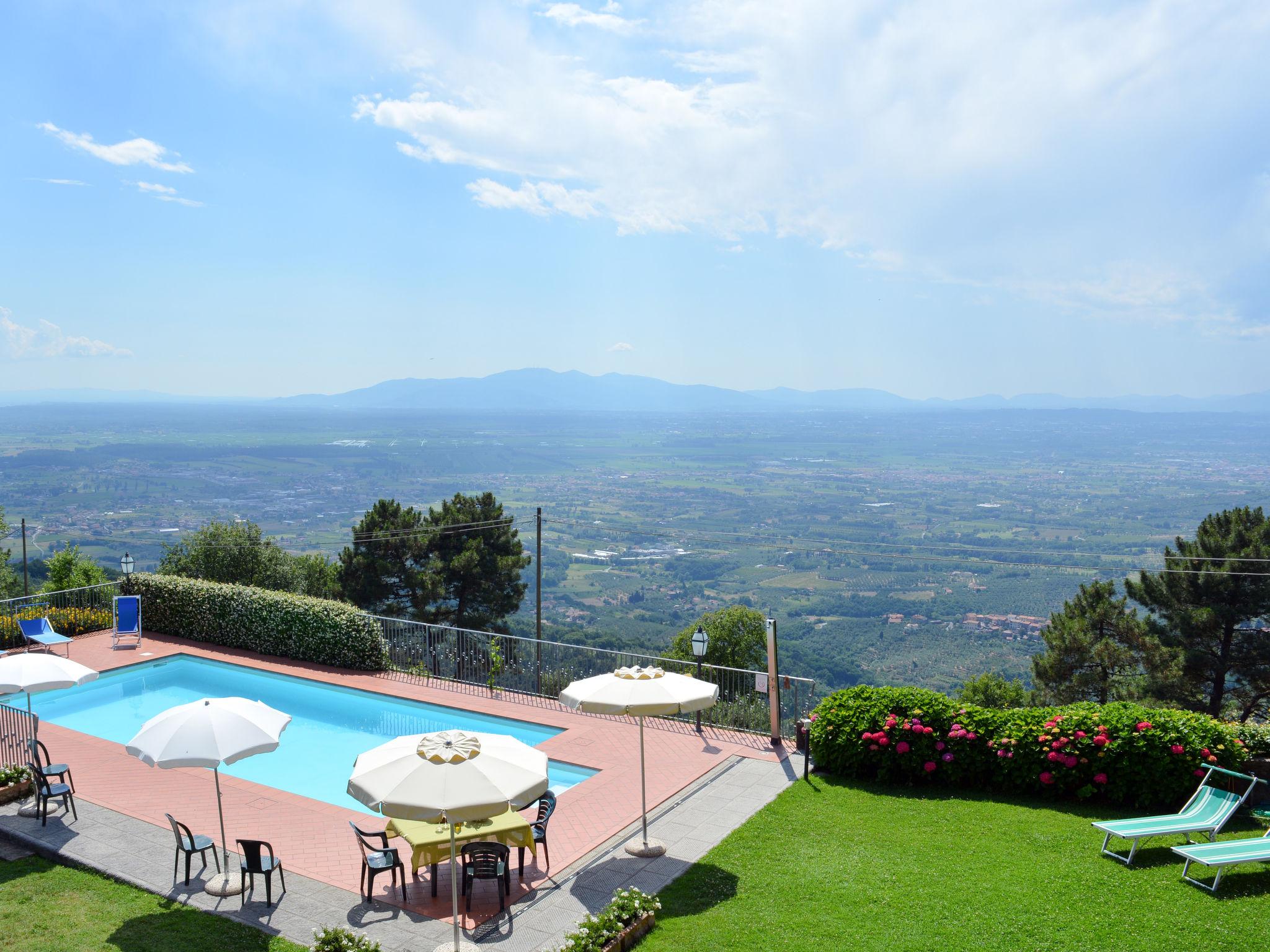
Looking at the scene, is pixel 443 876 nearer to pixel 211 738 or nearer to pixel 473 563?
pixel 211 738

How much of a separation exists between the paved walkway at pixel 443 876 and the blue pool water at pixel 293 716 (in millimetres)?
2290

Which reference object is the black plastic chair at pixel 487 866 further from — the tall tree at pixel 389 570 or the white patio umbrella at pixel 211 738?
the tall tree at pixel 389 570

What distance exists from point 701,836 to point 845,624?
250 ft

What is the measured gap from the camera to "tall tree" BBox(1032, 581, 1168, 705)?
24.4 metres

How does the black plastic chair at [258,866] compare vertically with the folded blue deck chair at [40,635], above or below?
→ above

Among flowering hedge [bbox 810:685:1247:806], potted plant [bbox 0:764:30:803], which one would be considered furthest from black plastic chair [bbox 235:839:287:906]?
flowering hedge [bbox 810:685:1247:806]

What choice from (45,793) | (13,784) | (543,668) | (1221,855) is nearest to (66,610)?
(13,784)

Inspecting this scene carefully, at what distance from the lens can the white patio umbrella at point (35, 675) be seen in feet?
32.5

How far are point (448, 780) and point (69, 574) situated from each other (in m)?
23.8

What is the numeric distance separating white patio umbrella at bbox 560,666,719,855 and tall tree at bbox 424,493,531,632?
2447 centimetres

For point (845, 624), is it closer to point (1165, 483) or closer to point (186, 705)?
point (186, 705)

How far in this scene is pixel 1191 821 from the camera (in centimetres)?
802

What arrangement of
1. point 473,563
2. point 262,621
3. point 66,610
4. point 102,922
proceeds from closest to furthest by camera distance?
point 102,922 < point 262,621 < point 66,610 < point 473,563

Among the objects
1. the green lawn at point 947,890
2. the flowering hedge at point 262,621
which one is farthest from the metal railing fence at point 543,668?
the green lawn at point 947,890
